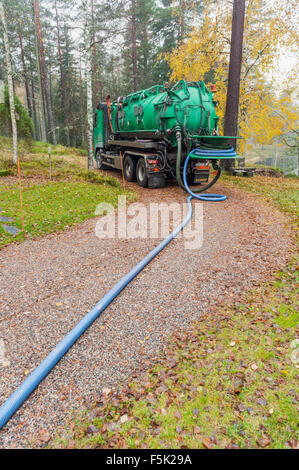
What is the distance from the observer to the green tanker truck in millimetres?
9234

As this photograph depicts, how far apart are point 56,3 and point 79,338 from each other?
34627 millimetres

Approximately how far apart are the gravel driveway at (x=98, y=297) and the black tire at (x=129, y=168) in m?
5.31

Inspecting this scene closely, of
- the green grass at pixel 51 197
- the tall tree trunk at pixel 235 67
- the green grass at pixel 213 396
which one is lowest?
the green grass at pixel 213 396

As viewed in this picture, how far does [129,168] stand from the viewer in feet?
40.4

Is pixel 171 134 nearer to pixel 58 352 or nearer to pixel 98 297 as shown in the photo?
pixel 98 297

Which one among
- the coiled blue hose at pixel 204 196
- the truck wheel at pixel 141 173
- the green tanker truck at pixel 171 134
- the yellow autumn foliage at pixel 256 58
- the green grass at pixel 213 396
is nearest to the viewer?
the green grass at pixel 213 396

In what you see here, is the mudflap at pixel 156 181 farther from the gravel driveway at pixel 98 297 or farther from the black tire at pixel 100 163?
the black tire at pixel 100 163

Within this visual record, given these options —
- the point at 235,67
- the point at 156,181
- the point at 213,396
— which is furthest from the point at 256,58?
the point at 213,396

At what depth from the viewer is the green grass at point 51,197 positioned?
7299 mm

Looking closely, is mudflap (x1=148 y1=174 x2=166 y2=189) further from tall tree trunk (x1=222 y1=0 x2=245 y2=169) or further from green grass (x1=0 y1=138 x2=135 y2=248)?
tall tree trunk (x1=222 y1=0 x2=245 y2=169)

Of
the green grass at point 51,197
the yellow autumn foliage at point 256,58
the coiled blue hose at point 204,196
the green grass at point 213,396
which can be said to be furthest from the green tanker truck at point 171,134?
the green grass at point 213,396

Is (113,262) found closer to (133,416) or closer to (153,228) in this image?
(153,228)

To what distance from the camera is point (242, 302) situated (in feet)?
13.1

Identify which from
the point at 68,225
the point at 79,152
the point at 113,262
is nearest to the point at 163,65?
the point at 79,152
